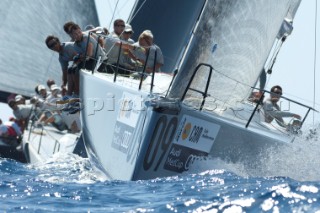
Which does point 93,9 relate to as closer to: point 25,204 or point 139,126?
point 139,126

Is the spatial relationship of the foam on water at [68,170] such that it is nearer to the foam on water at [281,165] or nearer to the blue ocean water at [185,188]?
the blue ocean water at [185,188]

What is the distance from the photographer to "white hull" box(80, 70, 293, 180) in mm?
7586

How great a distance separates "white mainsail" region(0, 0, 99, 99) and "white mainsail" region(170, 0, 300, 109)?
286 inches

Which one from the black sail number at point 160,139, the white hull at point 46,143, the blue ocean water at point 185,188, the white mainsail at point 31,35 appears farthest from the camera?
the white mainsail at point 31,35

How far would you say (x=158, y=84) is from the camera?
27.5 ft

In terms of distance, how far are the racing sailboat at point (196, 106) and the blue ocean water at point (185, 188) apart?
0.45 feet

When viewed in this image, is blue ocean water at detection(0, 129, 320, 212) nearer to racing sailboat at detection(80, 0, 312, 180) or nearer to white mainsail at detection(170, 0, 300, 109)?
racing sailboat at detection(80, 0, 312, 180)

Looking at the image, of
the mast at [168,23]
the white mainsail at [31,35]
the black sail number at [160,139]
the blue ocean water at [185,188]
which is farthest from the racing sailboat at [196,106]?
the white mainsail at [31,35]

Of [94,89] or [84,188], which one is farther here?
[94,89]

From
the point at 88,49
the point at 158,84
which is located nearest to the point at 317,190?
the point at 158,84

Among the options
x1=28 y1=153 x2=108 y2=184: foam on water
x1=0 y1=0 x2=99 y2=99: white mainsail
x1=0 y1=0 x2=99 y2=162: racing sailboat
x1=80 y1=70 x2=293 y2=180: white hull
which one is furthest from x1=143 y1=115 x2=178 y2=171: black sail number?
x1=0 y1=0 x2=99 y2=99: white mainsail

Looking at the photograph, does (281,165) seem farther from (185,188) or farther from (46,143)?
(46,143)

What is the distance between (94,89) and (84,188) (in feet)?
5.69

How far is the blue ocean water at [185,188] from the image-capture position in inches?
234
